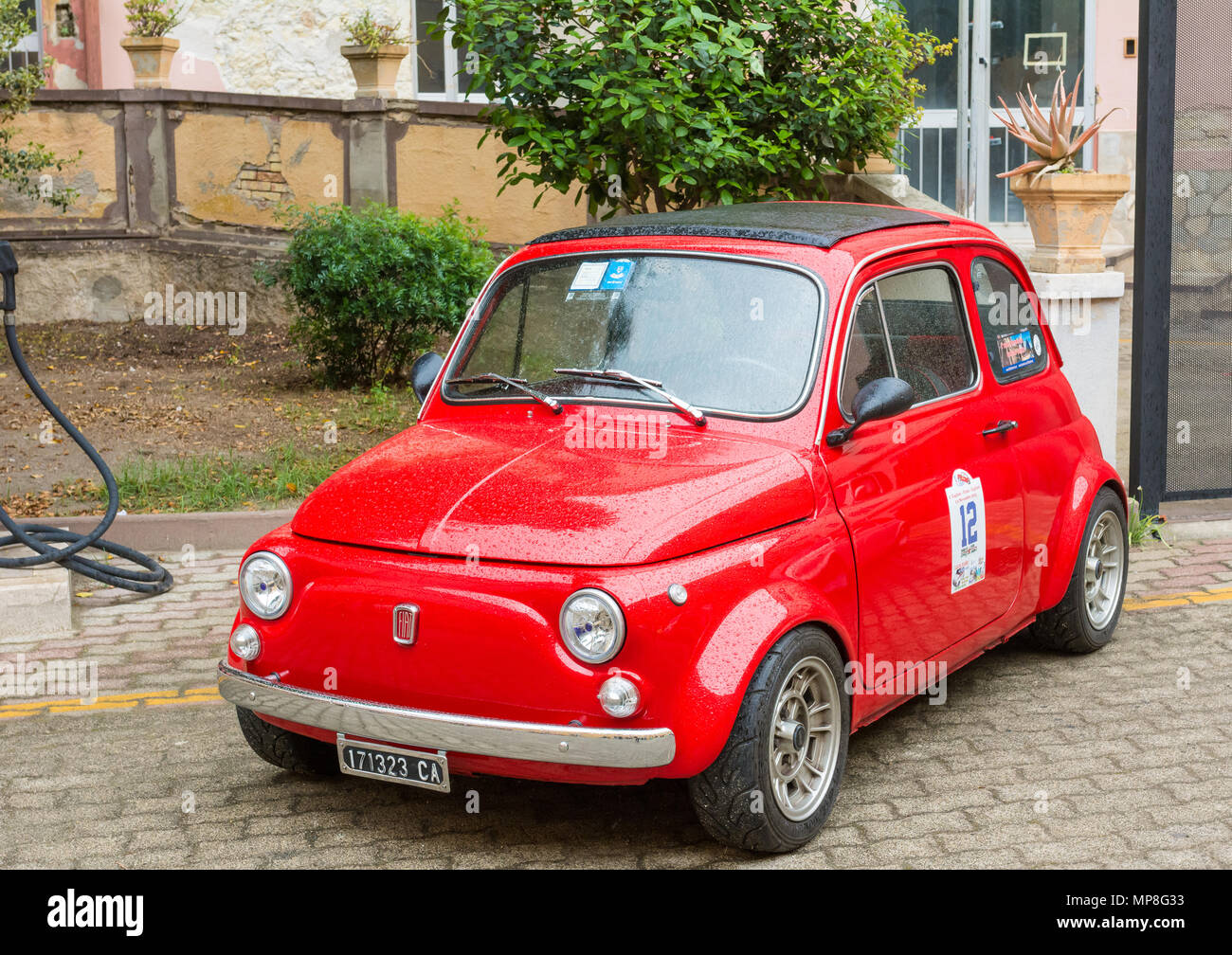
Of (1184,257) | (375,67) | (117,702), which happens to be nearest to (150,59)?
(375,67)

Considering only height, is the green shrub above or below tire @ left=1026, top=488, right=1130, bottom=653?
above

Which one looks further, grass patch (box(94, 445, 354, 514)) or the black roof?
grass patch (box(94, 445, 354, 514))

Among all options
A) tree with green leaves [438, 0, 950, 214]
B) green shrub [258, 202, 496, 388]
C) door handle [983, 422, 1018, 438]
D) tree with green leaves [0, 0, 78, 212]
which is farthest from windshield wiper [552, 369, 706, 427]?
tree with green leaves [0, 0, 78, 212]

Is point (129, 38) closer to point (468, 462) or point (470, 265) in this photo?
point (470, 265)

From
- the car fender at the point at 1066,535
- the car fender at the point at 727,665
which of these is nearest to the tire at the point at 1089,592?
the car fender at the point at 1066,535

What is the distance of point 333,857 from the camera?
4578 millimetres

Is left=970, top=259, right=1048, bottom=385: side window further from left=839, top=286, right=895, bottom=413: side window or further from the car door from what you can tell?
left=839, top=286, right=895, bottom=413: side window

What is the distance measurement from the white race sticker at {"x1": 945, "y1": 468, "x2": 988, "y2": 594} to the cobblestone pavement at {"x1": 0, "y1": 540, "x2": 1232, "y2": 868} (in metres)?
0.64

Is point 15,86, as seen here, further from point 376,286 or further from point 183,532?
point 183,532

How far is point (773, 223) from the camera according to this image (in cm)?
538

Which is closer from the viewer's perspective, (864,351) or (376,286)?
(864,351)

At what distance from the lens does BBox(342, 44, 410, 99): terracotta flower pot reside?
14789 mm

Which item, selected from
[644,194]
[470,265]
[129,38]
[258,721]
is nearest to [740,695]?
[258,721]

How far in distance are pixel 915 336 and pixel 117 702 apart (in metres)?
3.55
